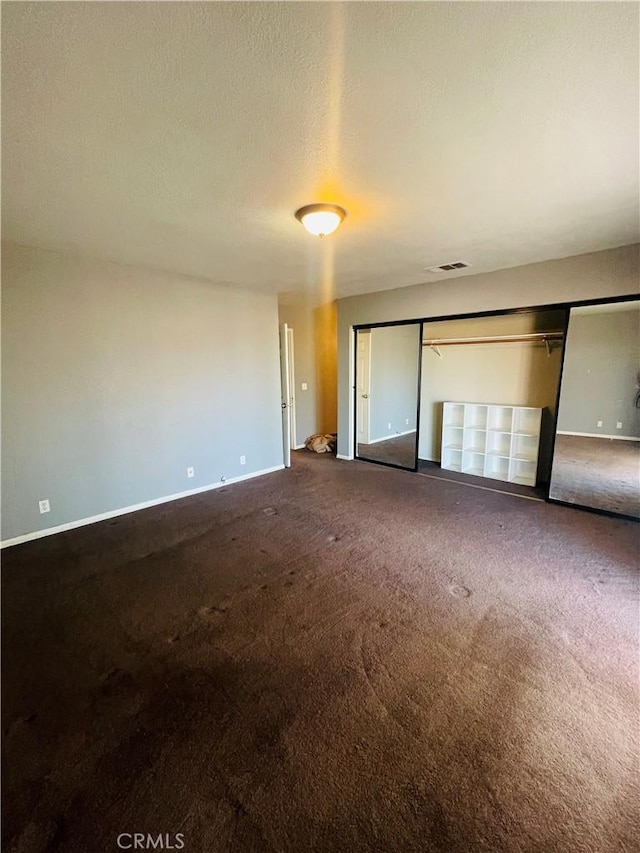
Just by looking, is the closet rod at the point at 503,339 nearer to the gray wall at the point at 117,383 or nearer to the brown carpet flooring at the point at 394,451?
the brown carpet flooring at the point at 394,451

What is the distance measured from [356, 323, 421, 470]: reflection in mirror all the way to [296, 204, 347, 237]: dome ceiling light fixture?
3.23 meters

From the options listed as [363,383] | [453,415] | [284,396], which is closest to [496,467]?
[453,415]

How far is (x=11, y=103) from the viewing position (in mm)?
1445

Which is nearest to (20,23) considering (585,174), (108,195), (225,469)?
(108,195)

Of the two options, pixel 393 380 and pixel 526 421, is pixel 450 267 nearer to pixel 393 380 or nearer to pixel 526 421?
pixel 526 421

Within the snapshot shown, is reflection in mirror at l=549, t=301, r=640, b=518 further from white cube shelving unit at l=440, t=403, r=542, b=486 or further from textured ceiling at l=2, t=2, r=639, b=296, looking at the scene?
textured ceiling at l=2, t=2, r=639, b=296

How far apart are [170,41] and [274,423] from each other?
4.17 meters

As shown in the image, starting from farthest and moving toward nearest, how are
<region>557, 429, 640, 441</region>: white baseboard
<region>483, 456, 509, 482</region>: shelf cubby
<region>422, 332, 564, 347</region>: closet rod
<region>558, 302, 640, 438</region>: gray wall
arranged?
<region>483, 456, 509, 482</region>: shelf cubby, <region>422, 332, 564, 347</region>: closet rod, <region>557, 429, 640, 441</region>: white baseboard, <region>558, 302, 640, 438</region>: gray wall

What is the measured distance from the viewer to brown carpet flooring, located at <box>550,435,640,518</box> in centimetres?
368

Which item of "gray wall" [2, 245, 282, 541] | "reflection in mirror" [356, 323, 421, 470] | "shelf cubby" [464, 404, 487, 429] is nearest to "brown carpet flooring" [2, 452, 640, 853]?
"gray wall" [2, 245, 282, 541]

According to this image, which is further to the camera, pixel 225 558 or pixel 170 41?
pixel 225 558

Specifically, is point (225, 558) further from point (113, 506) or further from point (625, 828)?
point (625, 828)

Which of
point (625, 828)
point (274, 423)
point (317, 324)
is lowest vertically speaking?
point (625, 828)

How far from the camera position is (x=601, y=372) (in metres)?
3.70
